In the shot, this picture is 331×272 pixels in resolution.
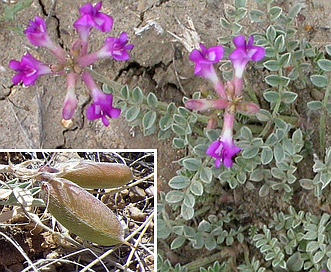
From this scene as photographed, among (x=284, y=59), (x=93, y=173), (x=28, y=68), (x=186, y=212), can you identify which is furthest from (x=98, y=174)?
(x=284, y=59)

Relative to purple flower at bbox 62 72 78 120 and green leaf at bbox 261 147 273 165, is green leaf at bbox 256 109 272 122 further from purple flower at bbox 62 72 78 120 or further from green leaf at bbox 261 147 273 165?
purple flower at bbox 62 72 78 120

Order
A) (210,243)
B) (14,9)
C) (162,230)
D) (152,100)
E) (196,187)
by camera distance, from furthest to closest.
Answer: (14,9)
(210,243)
(162,230)
(152,100)
(196,187)

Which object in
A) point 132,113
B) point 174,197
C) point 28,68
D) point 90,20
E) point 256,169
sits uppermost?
point 90,20

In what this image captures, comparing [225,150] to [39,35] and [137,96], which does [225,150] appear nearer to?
[137,96]

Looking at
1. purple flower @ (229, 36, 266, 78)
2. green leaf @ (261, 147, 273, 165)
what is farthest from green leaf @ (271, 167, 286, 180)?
purple flower @ (229, 36, 266, 78)

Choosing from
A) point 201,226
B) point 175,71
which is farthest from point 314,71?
point 201,226

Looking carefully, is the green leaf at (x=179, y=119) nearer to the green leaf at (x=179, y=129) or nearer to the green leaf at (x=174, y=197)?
the green leaf at (x=179, y=129)
